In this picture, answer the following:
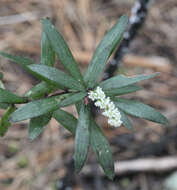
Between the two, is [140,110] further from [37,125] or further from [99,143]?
[37,125]

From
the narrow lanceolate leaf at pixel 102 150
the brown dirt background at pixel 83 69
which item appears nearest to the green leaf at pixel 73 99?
the narrow lanceolate leaf at pixel 102 150

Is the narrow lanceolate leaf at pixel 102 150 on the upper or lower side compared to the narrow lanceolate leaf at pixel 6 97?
lower

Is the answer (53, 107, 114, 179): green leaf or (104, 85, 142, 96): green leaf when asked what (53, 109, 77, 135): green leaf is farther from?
(104, 85, 142, 96): green leaf

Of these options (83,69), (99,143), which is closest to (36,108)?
(99,143)

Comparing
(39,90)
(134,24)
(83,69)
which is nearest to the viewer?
(39,90)

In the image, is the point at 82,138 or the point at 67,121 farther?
the point at 67,121

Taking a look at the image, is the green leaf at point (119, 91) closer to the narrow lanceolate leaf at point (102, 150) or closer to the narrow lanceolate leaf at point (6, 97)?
the narrow lanceolate leaf at point (102, 150)

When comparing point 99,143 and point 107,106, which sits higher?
point 107,106

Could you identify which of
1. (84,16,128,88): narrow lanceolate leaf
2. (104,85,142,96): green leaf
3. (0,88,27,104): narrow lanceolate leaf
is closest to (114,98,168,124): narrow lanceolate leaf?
(104,85,142,96): green leaf
